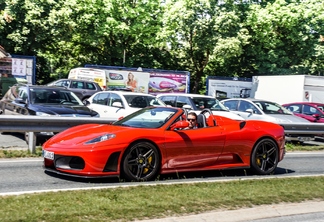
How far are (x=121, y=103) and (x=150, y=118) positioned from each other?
7.27m

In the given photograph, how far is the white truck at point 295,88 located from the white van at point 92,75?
10.3m

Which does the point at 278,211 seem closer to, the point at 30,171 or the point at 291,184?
the point at 291,184

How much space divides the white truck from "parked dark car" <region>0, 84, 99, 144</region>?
15.9 metres

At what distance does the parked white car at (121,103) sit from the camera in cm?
1559

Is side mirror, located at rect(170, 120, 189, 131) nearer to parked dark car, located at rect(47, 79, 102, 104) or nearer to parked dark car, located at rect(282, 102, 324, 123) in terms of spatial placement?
parked dark car, located at rect(282, 102, 324, 123)

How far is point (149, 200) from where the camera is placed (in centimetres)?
643

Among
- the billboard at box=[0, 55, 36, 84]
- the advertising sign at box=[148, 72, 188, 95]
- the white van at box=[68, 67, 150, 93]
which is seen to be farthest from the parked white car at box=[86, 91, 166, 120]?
the advertising sign at box=[148, 72, 188, 95]

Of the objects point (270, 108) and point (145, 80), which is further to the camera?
point (145, 80)

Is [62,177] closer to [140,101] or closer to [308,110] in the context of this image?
[140,101]

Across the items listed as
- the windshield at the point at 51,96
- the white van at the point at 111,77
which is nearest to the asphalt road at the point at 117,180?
the windshield at the point at 51,96

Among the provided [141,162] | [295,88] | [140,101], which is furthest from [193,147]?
[295,88]

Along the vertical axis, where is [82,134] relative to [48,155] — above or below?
above

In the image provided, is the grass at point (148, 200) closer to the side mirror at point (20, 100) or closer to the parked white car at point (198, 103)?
the side mirror at point (20, 100)

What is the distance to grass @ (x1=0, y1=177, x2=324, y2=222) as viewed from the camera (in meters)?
5.55
